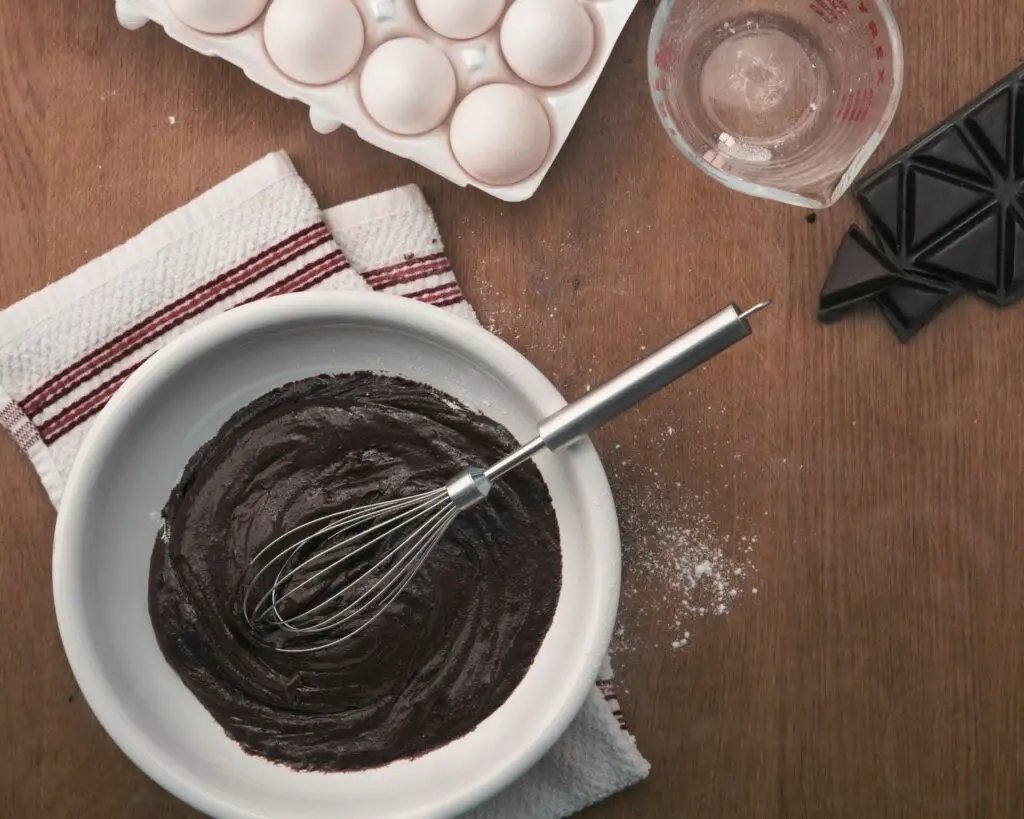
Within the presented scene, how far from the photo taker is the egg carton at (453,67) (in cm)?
82

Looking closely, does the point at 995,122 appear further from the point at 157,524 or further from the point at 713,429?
the point at 157,524

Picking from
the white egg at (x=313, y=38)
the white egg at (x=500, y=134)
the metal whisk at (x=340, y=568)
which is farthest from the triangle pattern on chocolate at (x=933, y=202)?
the white egg at (x=313, y=38)

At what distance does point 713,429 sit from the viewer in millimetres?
888

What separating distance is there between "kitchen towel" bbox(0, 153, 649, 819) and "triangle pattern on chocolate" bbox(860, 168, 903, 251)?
0.37 metres

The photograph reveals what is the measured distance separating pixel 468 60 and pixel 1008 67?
18.8 inches

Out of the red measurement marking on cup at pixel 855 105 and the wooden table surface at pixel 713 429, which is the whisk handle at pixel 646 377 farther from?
the red measurement marking on cup at pixel 855 105

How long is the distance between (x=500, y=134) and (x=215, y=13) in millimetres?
251

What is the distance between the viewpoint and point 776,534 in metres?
0.89

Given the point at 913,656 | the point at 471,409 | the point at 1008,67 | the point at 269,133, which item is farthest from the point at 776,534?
the point at 269,133

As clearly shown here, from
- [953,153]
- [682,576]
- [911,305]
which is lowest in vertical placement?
[682,576]

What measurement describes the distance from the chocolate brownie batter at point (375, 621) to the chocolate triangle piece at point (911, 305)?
351mm

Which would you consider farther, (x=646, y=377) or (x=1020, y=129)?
(x=1020, y=129)

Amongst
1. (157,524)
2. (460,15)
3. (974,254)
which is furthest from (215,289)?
(974,254)

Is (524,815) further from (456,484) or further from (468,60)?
(468,60)
